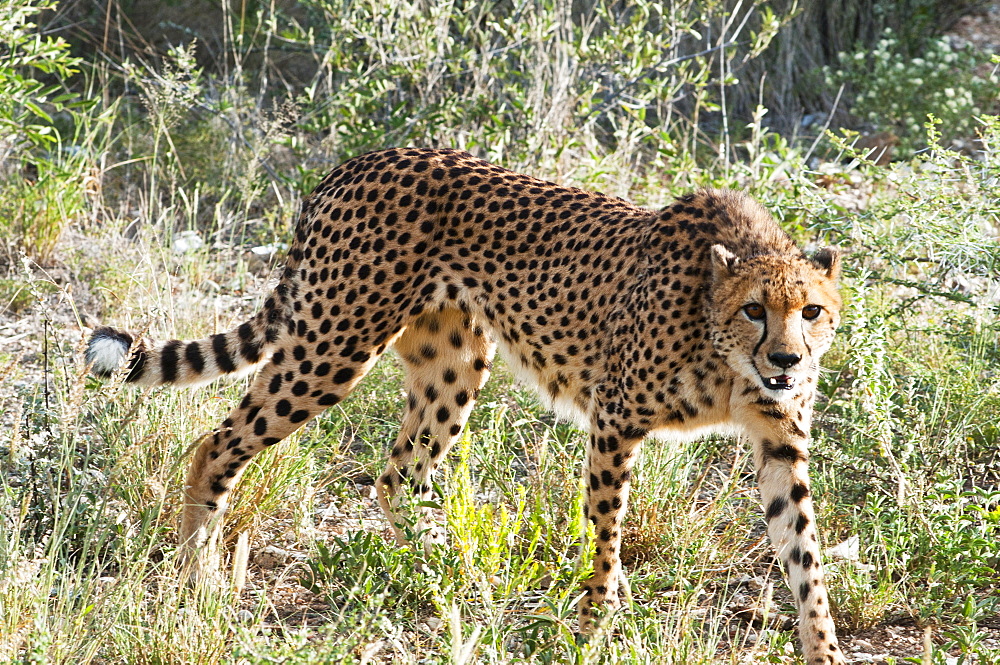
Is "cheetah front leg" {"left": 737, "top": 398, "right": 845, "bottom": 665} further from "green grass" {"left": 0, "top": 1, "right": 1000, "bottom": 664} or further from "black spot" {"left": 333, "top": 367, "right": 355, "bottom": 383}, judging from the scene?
"black spot" {"left": 333, "top": 367, "right": 355, "bottom": 383}

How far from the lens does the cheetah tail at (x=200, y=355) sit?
3.36 metres

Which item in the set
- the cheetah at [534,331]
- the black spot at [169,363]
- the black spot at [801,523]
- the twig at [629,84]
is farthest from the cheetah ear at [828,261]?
the twig at [629,84]

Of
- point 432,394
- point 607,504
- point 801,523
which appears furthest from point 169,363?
point 801,523

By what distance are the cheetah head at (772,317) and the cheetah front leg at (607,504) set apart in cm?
39

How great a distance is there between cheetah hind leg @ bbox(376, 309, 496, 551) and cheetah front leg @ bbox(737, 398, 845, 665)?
965 mm

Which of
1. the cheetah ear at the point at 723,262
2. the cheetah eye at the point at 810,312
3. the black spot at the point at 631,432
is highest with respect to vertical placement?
the cheetah ear at the point at 723,262

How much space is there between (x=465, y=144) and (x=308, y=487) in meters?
2.56

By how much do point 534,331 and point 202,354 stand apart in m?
0.99

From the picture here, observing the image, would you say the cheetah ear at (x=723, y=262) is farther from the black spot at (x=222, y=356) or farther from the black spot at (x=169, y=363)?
the black spot at (x=169, y=363)

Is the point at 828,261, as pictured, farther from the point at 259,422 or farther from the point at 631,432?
the point at 259,422

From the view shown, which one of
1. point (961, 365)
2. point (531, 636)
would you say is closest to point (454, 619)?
point (531, 636)

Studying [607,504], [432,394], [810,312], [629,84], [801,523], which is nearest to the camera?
[810,312]

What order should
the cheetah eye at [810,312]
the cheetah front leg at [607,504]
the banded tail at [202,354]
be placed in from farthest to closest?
the banded tail at [202,354]
the cheetah front leg at [607,504]
the cheetah eye at [810,312]

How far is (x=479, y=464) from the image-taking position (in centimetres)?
380
